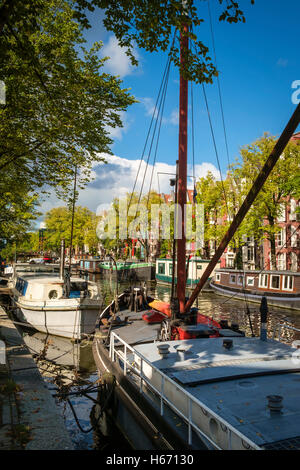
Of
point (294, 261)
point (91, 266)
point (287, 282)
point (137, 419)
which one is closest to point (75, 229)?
point (91, 266)

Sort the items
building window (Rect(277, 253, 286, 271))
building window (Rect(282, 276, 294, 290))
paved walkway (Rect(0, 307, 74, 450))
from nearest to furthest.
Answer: paved walkway (Rect(0, 307, 74, 450)) → building window (Rect(282, 276, 294, 290)) → building window (Rect(277, 253, 286, 271))

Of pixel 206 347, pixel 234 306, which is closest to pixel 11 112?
pixel 206 347

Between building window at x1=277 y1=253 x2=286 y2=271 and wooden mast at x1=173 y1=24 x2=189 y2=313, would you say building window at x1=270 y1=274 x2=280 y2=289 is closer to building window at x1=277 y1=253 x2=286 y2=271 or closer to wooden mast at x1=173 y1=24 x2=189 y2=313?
building window at x1=277 y1=253 x2=286 y2=271

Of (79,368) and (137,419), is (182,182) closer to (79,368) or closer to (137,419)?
(137,419)

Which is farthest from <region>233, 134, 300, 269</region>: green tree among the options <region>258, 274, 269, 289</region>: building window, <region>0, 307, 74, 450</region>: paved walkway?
<region>0, 307, 74, 450</region>: paved walkway

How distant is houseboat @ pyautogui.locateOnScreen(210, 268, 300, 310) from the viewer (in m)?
27.0

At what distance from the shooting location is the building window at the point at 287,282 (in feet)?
91.3

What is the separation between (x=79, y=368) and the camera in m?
14.0

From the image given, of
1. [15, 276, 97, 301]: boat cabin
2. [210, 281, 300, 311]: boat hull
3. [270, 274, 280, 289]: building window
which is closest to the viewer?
[15, 276, 97, 301]: boat cabin

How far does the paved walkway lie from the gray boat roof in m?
2.35

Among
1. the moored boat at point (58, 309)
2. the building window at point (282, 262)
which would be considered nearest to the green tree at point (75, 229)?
the building window at point (282, 262)

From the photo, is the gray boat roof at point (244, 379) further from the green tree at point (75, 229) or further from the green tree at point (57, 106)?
the green tree at point (75, 229)

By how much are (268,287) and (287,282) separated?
7.13 ft

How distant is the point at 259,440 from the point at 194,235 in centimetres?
4080
